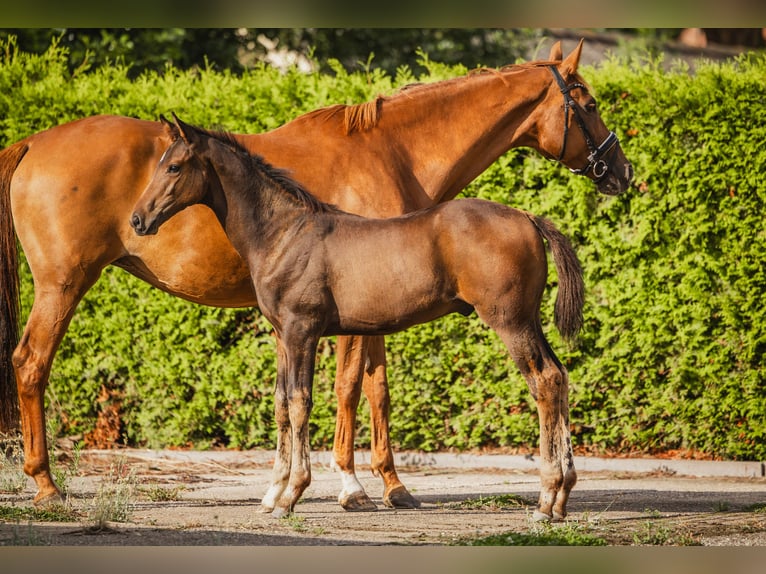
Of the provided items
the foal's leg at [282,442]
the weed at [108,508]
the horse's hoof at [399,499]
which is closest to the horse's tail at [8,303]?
the weed at [108,508]

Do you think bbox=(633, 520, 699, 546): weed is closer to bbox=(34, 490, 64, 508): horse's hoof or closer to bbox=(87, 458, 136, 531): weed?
bbox=(87, 458, 136, 531): weed

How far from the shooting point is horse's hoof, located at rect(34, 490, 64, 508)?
236 inches

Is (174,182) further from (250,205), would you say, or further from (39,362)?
(39,362)

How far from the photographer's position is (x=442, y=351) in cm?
846

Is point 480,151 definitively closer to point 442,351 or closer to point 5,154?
point 442,351

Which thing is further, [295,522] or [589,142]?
[589,142]

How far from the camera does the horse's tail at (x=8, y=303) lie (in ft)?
21.3

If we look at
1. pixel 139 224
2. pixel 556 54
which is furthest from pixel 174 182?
pixel 556 54

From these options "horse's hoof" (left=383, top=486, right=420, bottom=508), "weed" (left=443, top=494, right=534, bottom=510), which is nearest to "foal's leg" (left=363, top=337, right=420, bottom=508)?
"horse's hoof" (left=383, top=486, right=420, bottom=508)

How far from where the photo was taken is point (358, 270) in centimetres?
545

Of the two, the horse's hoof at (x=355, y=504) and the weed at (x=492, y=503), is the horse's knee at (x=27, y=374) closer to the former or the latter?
the horse's hoof at (x=355, y=504)

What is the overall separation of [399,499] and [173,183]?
262cm
